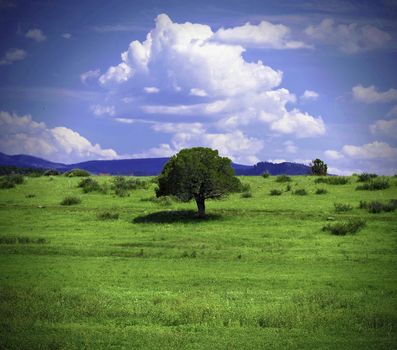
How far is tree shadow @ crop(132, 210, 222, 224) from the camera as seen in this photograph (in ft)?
149

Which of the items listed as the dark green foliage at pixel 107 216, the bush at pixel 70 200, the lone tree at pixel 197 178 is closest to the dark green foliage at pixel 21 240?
the dark green foliage at pixel 107 216

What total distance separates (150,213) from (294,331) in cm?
3281

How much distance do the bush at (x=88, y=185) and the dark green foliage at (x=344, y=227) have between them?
112 feet

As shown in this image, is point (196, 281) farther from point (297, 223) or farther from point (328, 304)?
point (297, 223)

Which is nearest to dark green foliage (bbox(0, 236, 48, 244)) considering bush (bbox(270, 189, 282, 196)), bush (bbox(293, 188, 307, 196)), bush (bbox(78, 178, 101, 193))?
bush (bbox(78, 178, 101, 193))

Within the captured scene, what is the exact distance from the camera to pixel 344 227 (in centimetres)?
3900

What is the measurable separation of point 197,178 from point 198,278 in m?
22.4

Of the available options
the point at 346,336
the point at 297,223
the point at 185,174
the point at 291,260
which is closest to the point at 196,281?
the point at 291,260

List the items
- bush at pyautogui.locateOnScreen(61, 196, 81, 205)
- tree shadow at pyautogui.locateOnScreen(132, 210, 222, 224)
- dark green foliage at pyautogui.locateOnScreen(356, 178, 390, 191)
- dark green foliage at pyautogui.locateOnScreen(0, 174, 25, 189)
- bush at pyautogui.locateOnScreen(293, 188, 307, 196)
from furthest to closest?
dark green foliage at pyautogui.locateOnScreen(0, 174, 25, 189)
dark green foliage at pyautogui.locateOnScreen(356, 178, 390, 191)
bush at pyautogui.locateOnScreen(293, 188, 307, 196)
bush at pyautogui.locateOnScreen(61, 196, 81, 205)
tree shadow at pyautogui.locateOnScreen(132, 210, 222, 224)

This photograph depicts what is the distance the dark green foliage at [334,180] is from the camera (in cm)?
6575

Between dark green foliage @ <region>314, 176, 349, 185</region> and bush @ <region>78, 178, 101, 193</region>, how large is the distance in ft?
90.8

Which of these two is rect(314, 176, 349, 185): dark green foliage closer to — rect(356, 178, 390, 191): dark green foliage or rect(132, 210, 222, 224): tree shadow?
rect(356, 178, 390, 191): dark green foliage

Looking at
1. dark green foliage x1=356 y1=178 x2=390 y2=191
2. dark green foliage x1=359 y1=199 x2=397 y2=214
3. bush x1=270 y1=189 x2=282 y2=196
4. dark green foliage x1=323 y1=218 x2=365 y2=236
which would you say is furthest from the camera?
dark green foliage x1=356 y1=178 x2=390 y2=191

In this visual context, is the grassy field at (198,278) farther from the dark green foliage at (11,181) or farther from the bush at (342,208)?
the dark green foliage at (11,181)
